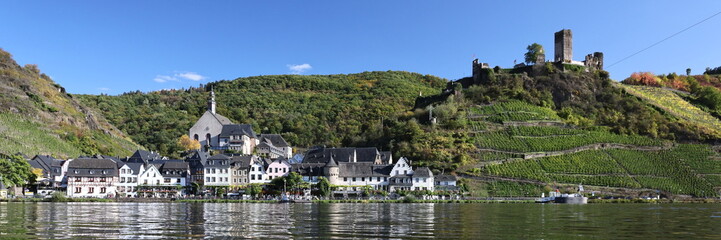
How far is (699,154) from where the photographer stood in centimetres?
10300

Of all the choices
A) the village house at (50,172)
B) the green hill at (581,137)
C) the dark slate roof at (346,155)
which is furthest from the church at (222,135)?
the green hill at (581,137)

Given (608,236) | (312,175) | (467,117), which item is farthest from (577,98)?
(608,236)

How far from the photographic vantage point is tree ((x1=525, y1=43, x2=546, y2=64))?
459 feet

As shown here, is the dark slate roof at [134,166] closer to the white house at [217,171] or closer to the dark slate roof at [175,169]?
the dark slate roof at [175,169]

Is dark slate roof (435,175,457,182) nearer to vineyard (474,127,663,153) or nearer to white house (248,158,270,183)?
vineyard (474,127,663,153)

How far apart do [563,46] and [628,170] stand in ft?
161

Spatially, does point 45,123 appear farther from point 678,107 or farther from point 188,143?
point 678,107

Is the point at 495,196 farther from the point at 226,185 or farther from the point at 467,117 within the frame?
the point at 226,185

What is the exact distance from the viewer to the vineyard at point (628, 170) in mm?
91250

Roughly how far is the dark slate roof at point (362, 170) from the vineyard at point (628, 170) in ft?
54.9

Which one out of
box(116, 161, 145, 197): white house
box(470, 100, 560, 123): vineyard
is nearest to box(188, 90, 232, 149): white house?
box(116, 161, 145, 197): white house

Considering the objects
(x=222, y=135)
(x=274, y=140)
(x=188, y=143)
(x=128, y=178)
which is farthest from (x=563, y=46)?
(x=128, y=178)

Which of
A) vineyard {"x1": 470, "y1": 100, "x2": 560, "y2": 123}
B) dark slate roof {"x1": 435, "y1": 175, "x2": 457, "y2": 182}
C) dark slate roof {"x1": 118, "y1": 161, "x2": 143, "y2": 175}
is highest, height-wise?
vineyard {"x1": 470, "y1": 100, "x2": 560, "y2": 123}

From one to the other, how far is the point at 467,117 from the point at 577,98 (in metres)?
27.7
